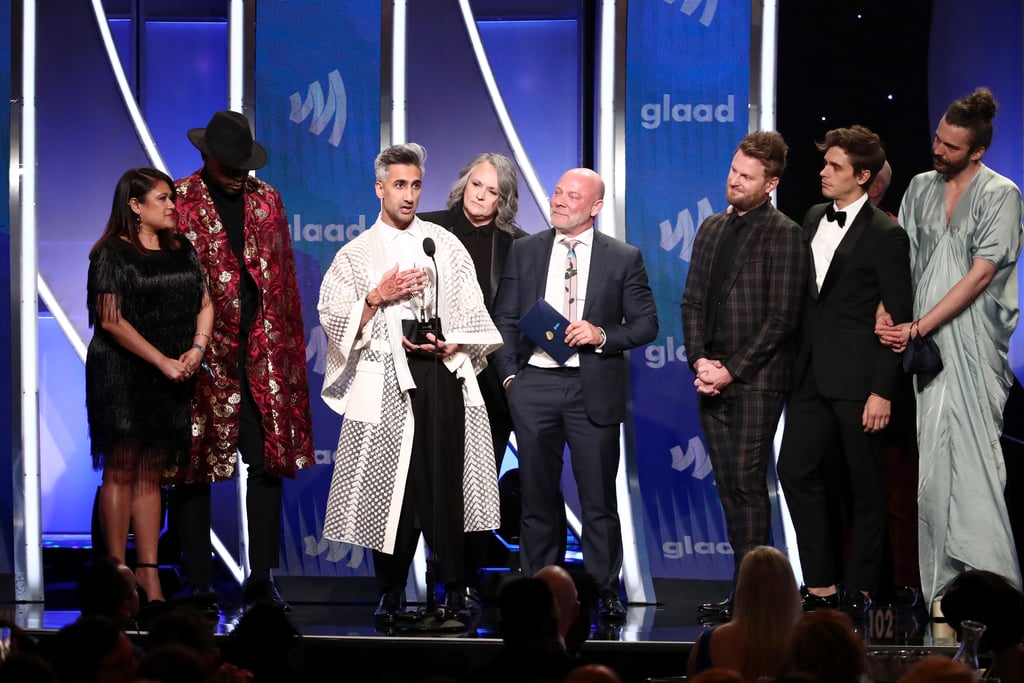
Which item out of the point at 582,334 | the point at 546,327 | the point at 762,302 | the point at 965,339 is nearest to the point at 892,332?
the point at 965,339

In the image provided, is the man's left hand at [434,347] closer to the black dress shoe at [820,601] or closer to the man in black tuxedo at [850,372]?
the man in black tuxedo at [850,372]

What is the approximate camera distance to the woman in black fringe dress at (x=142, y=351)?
17.4 ft

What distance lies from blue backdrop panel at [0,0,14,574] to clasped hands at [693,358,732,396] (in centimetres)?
311

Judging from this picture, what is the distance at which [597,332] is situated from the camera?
5496mm

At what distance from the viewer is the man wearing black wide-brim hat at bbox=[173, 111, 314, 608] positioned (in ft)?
17.8

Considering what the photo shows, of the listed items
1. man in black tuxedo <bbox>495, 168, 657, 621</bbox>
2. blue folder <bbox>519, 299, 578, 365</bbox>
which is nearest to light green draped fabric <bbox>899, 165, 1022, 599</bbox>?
man in black tuxedo <bbox>495, 168, 657, 621</bbox>

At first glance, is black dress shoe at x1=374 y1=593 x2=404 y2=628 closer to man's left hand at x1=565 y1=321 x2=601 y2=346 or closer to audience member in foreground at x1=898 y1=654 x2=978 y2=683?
man's left hand at x1=565 y1=321 x2=601 y2=346

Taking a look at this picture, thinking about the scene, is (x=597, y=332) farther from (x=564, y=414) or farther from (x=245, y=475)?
(x=245, y=475)

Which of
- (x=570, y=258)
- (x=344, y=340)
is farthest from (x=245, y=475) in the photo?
(x=570, y=258)

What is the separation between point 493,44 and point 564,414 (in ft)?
10.1

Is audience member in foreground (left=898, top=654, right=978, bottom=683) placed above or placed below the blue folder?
below

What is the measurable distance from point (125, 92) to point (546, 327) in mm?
2785

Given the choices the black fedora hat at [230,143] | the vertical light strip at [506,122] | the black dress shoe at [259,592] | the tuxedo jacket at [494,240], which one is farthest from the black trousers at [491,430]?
the black fedora hat at [230,143]

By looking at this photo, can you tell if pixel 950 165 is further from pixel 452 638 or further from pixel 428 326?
pixel 452 638
